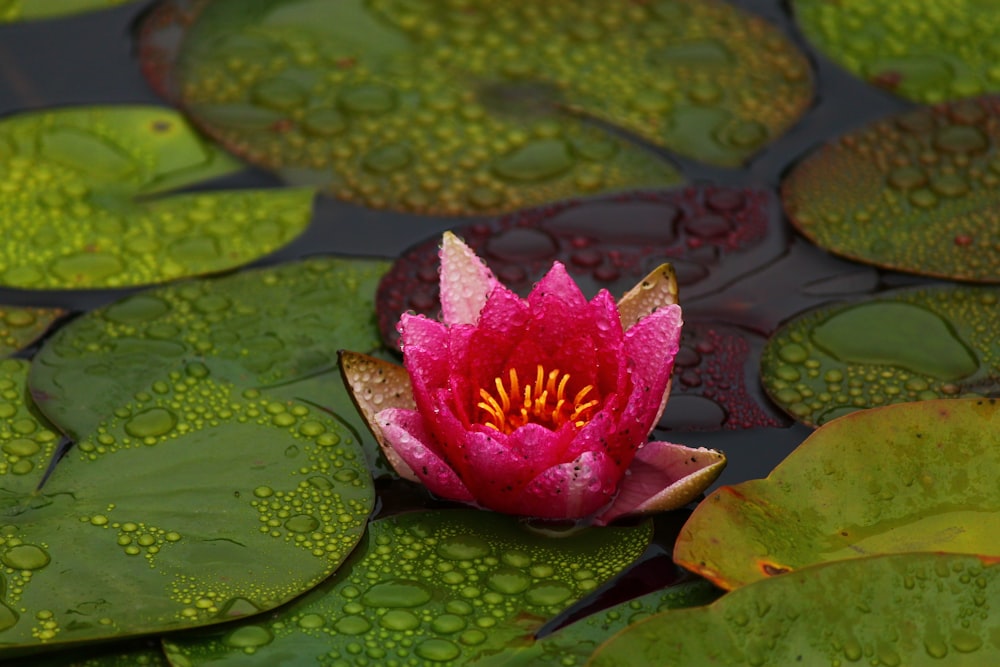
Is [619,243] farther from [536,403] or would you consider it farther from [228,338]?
[228,338]

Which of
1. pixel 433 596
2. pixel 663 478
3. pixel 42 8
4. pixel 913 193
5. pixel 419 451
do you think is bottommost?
Result: pixel 433 596

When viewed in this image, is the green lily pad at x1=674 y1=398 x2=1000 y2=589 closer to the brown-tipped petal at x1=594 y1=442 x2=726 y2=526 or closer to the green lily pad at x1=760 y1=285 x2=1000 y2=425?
the brown-tipped petal at x1=594 y1=442 x2=726 y2=526

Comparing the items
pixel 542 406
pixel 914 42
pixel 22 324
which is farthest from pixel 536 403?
pixel 914 42

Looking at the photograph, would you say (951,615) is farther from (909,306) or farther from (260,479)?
(260,479)

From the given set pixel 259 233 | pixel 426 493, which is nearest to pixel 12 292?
pixel 259 233

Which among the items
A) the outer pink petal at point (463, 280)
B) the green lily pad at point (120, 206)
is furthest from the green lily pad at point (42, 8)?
the outer pink petal at point (463, 280)

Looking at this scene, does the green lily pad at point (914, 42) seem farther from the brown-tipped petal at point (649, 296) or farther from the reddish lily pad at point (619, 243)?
the brown-tipped petal at point (649, 296)

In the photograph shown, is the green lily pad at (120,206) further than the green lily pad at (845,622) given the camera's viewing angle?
Yes
